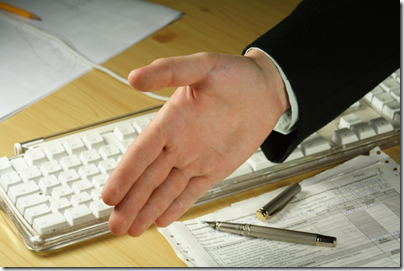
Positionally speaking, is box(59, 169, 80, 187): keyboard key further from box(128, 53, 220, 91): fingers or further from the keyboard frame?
box(128, 53, 220, 91): fingers

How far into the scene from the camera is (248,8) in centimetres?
112

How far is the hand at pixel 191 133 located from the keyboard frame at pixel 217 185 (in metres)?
0.05

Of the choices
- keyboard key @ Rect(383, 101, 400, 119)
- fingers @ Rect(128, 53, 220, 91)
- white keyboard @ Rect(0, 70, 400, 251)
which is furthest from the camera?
keyboard key @ Rect(383, 101, 400, 119)

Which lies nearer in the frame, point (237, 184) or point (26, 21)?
point (237, 184)

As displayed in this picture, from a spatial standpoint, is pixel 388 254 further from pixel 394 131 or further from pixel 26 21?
pixel 26 21

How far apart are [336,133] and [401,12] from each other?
207 mm

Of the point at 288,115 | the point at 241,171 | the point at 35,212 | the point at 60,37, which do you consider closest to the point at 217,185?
the point at 241,171

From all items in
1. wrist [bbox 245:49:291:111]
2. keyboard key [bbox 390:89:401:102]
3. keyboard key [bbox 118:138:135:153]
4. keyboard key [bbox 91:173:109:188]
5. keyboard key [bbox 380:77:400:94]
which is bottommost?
keyboard key [bbox 91:173:109:188]

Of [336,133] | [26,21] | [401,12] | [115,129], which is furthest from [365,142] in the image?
[26,21]

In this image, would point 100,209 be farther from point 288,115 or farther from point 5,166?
point 288,115

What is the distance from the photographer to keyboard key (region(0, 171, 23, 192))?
1.97 feet

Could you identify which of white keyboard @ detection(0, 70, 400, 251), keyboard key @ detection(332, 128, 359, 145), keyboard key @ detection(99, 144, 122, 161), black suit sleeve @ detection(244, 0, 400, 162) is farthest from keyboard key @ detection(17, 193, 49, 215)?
keyboard key @ detection(332, 128, 359, 145)

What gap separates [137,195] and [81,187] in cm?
13

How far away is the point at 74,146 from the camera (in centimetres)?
66
